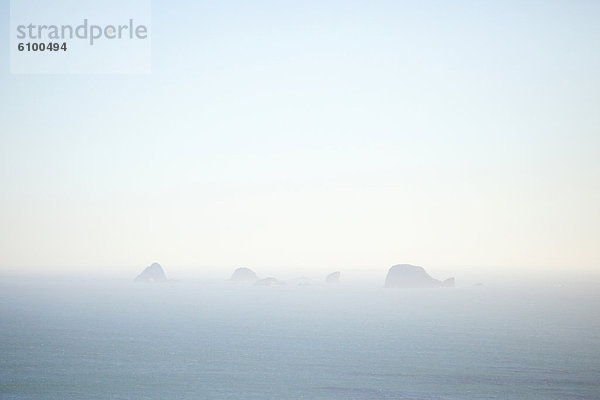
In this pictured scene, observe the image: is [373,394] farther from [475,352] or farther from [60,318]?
[60,318]

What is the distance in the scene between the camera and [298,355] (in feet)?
283

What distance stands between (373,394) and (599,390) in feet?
94.0

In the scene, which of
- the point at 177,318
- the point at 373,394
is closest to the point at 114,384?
the point at 373,394

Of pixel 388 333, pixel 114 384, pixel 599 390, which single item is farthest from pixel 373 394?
pixel 388 333

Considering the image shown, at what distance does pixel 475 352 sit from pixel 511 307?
3654 inches

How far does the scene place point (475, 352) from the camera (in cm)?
8831

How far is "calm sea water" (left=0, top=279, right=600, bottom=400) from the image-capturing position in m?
64.9

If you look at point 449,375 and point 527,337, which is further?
point 527,337

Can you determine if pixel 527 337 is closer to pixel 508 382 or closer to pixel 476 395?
pixel 508 382

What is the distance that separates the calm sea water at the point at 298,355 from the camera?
2554 inches

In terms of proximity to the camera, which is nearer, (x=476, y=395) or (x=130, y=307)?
(x=476, y=395)

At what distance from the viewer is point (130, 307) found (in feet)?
560

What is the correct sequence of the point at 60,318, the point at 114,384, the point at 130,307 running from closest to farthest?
the point at 114,384 → the point at 60,318 → the point at 130,307

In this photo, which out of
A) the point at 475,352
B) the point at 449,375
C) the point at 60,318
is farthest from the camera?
the point at 60,318
